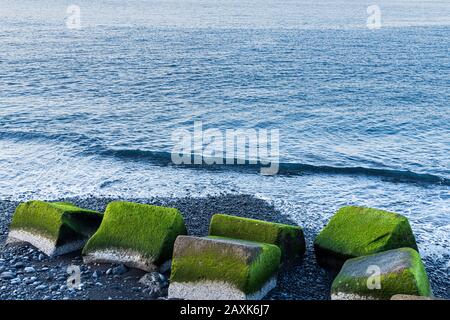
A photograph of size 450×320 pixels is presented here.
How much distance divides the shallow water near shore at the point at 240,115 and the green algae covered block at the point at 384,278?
10.9 ft

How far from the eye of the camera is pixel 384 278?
12.4 metres

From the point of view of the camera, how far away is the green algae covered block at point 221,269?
12797 mm

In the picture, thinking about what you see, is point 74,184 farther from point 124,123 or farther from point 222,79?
point 222,79

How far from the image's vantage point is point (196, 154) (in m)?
26.8

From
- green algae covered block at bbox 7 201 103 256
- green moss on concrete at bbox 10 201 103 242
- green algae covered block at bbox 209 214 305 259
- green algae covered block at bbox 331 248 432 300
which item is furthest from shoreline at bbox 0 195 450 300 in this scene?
green algae covered block at bbox 331 248 432 300

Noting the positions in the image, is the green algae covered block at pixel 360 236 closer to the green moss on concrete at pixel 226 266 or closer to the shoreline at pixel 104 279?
the shoreline at pixel 104 279

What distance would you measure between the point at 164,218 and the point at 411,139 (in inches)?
735

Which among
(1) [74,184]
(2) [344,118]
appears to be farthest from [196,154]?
(2) [344,118]

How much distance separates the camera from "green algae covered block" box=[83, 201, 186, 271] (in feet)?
47.6

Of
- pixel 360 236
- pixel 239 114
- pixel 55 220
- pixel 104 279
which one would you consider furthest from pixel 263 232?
pixel 239 114

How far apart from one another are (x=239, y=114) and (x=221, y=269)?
71.7 feet

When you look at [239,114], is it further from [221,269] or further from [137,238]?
Result: [221,269]

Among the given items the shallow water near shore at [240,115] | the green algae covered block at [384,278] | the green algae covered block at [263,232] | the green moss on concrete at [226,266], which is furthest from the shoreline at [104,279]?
the shallow water near shore at [240,115]

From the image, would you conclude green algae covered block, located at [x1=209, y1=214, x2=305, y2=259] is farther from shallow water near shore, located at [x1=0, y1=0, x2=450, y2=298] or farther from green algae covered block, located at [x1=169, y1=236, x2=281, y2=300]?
shallow water near shore, located at [x1=0, y1=0, x2=450, y2=298]
